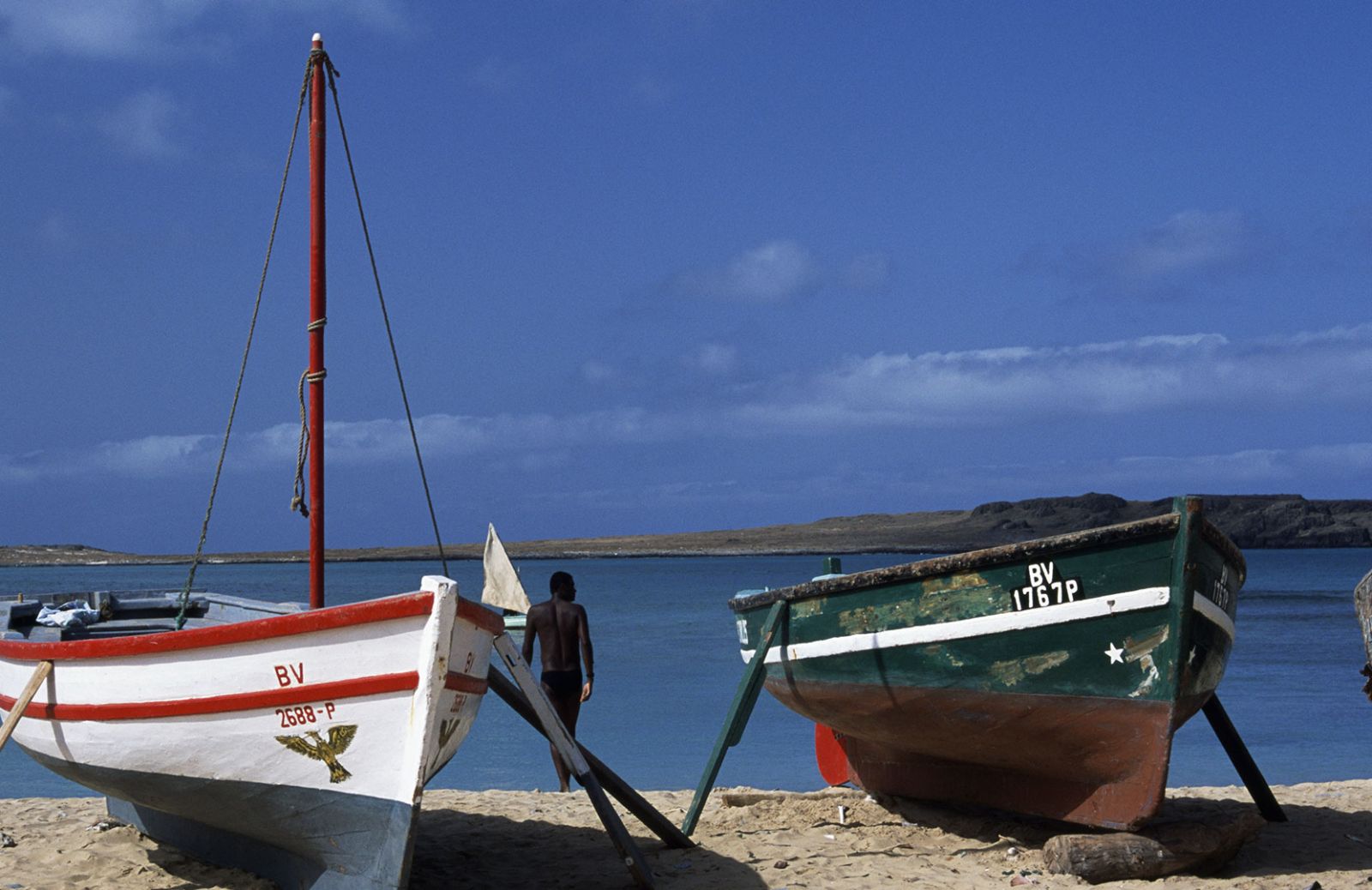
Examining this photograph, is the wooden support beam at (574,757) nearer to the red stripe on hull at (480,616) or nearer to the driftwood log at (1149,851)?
the red stripe on hull at (480,616)

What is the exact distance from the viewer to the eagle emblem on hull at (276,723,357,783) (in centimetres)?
673

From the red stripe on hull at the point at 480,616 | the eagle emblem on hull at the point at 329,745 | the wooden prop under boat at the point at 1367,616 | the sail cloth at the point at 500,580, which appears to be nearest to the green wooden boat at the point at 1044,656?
the wooden prop under boat at the point at 1367,616

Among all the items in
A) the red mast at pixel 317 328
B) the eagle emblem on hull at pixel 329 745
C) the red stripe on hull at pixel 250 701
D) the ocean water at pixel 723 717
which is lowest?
the ocean water at pixel 723 717

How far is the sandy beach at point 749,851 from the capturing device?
26.5 ft

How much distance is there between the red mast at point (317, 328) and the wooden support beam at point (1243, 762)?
633 centimetres

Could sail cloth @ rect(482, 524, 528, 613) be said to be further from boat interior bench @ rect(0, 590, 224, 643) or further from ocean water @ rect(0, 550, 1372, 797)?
boat interior bench @ rect(0, 590, 224, 643)

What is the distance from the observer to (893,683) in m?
8.70

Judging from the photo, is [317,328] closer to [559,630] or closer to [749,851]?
[559,630]

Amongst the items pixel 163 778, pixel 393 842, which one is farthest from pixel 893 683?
pixel 163 778

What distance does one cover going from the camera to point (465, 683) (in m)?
6.90

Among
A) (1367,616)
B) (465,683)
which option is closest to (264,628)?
(465,683)

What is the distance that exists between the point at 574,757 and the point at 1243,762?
5092mm

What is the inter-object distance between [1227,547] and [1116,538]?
1041 millimetres

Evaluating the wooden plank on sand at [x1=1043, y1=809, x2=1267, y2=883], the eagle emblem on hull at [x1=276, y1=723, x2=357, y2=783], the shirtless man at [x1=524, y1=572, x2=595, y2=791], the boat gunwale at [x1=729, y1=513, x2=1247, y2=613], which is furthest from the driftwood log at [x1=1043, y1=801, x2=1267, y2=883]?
the eagle emblem on hull at [x1=276, y1=723, x2=357, y2=783]
